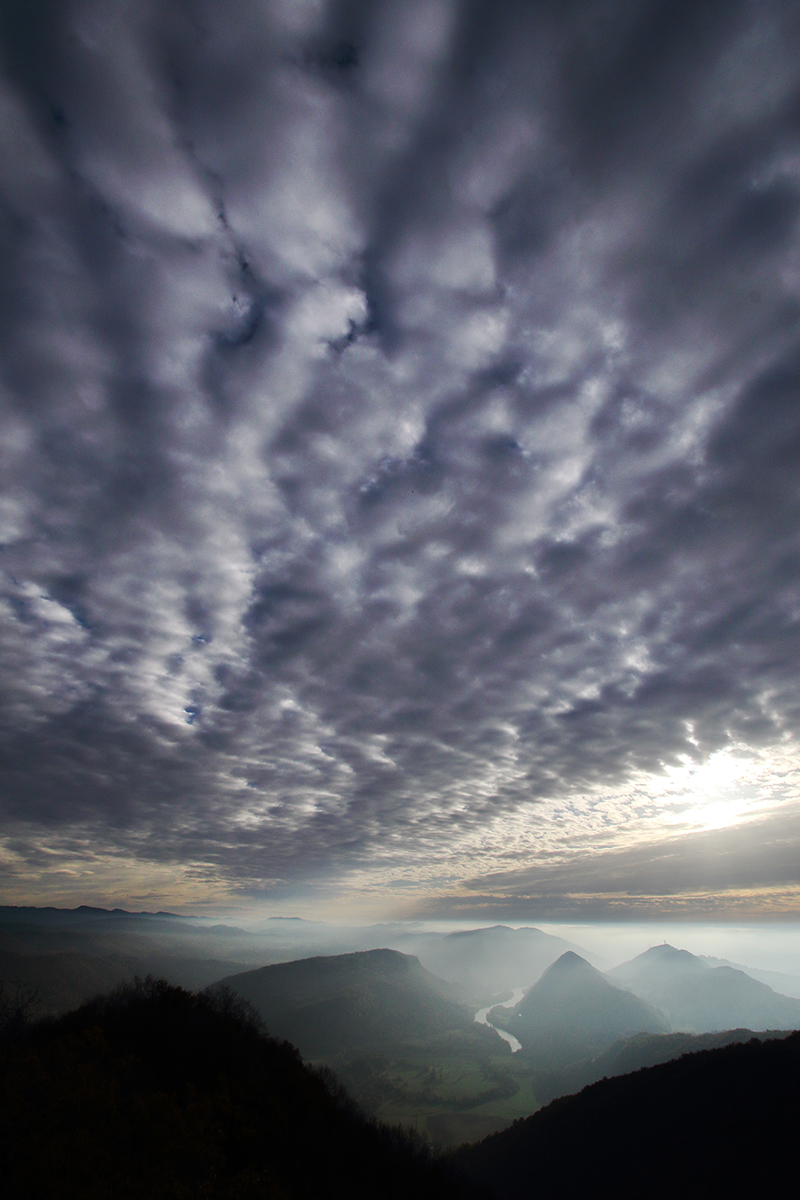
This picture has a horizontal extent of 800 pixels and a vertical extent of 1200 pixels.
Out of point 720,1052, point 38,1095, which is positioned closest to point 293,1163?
point 38,1095

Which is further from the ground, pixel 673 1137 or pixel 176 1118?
pixel 176 1118

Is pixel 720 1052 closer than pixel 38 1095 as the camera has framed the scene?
No

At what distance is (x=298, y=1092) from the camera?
68312 mm

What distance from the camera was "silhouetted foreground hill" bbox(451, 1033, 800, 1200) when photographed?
83812 mm

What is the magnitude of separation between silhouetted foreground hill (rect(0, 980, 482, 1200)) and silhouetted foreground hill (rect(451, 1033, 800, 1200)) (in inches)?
1587

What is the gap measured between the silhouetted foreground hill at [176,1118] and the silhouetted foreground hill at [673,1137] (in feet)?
132

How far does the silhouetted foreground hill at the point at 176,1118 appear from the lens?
28.1 metres

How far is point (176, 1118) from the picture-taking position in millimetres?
35625

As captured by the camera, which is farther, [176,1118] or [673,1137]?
[673,1137]

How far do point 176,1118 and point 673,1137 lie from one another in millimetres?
114669

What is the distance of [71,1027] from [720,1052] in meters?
147

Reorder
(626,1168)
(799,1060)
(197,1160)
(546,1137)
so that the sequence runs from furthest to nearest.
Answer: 1. (546,1137)
2. (799,1060)
3. (626,1168)
4. (197,1160)

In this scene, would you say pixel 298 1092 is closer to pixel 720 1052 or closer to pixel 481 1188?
pixel 481 1188

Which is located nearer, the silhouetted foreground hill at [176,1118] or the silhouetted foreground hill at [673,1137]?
the silhouetted foreground hill at [176,1118]
